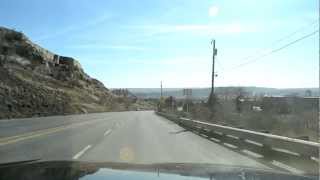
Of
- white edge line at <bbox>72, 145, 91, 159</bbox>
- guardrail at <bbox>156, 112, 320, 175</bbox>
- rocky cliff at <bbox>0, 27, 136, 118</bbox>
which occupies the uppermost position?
rocky cliff at <bbox>0, 27, 136, 118</bbox>

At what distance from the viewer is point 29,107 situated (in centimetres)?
7338

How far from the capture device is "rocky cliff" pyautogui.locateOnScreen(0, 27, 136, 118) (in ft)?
240

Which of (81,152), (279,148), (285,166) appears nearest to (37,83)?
(81,152)

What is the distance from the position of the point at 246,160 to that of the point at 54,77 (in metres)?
111

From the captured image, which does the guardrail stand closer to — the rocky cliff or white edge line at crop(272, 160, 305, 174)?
white edge line at crop(272, 160, 305, 174)

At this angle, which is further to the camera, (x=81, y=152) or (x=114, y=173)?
(x=81, y=152)

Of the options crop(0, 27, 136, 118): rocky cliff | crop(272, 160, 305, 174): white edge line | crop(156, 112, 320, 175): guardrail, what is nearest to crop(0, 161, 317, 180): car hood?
crop(156, 112, 320, 175): guardrail

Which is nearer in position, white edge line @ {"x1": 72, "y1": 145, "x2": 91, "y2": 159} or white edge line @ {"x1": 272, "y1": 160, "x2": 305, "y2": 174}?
white edge line @ {"x1": 272, "y1": 160, "x2": 305, "y2": 174}

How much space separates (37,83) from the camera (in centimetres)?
9806

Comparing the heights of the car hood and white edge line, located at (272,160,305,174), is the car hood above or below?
above

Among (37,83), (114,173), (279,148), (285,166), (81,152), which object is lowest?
(81,152)

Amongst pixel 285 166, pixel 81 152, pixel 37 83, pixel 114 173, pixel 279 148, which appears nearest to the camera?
pixel 114 173

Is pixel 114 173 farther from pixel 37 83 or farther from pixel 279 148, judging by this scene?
pixel 37 83

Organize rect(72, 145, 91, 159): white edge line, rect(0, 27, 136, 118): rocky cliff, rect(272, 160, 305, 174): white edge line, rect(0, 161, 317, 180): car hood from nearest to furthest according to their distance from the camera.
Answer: rect(0, 161, 317, 180): car hood → rect(272, 160, 305, 174): white edge line → rect(72, 145, 91, 159): white edge line → rect(0, 27, 136, 118): rocky cliff
